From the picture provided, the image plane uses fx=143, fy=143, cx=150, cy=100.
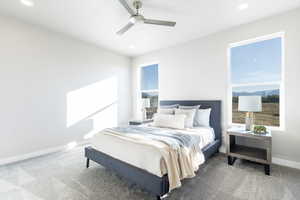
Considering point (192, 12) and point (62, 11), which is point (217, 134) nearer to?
point (192, 12)

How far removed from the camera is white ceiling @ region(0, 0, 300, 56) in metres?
2.51

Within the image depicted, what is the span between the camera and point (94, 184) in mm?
2150

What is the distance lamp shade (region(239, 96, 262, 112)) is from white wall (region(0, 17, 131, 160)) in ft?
12.4

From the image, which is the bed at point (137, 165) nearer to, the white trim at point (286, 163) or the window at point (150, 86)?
the white trim at point (286, 163)

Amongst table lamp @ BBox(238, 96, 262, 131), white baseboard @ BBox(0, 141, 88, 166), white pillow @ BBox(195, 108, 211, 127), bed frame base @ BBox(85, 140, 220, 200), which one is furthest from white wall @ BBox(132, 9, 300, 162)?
white baseboard @ BBox(0, 141, 88, 166)

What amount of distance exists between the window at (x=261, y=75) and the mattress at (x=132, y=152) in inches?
59.9

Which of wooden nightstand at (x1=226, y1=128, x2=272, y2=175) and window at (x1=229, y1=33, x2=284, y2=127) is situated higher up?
window at (x1=229, y1=33, x2=284, y2=127)

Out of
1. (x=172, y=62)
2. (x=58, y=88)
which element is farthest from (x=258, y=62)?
(x=58, y=88)

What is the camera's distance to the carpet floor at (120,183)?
1.90m

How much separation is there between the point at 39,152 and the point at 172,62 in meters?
4.18

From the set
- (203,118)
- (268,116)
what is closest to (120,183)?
(203,118)

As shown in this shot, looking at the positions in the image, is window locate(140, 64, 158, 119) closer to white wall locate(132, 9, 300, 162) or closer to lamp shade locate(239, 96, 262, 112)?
white wall locate(132, 9, 300, 162)

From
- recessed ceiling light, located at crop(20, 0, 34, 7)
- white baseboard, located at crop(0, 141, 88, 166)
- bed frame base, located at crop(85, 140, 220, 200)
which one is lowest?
white baseboard, located at crop(0, 141, 88, 166)

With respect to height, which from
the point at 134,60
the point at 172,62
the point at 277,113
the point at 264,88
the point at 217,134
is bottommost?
the point at 217,134
